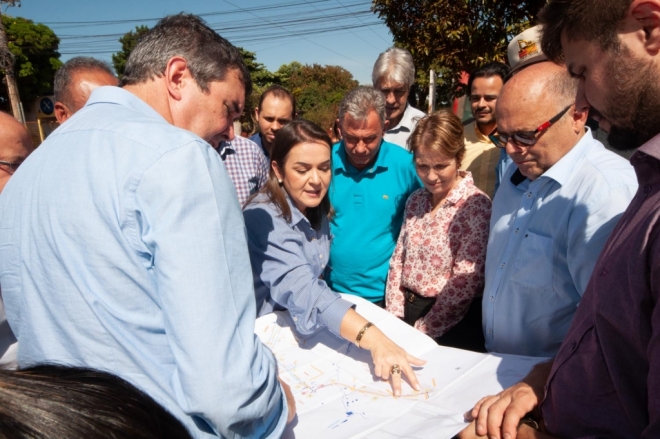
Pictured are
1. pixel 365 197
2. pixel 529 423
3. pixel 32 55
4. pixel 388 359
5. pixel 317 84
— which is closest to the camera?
pixel 529 423

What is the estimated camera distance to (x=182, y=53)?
4.26ft

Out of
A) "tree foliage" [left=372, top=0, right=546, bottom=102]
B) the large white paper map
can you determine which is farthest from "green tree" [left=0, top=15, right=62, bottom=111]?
the large white paper map

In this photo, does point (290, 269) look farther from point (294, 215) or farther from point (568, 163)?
point (568, 163)

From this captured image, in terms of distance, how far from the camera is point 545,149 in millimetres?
1713

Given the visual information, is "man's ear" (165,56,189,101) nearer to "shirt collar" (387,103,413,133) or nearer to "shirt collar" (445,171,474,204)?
"shirt collar" (445,171,474,204)

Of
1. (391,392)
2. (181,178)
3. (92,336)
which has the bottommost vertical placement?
(391,392)

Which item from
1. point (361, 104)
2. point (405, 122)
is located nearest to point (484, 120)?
point (405, 122)

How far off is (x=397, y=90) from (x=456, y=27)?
1.46m

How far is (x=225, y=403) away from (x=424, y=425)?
640 millimetres

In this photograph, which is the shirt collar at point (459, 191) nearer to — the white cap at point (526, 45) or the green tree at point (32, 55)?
the white cap at point (526, 45)

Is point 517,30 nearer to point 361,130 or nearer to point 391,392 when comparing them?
point 361,130

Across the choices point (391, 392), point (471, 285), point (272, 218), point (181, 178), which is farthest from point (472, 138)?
point (181, 178)

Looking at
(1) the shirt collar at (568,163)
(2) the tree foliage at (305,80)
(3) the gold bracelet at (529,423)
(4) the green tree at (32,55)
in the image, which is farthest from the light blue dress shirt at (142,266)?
(4) the green tree at (32,55)

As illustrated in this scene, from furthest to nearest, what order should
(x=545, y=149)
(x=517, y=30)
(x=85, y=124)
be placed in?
(x=517, y=30) → (x=545, y=149) → (x=85, y=124)
